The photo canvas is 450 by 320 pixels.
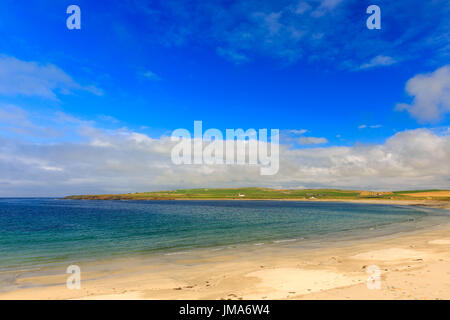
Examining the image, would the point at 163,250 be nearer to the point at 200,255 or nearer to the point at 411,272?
the point at 200,255

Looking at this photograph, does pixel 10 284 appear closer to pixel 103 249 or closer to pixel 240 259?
pixel 103 249

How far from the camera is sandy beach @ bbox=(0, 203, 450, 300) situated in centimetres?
1466

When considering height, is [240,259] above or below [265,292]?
below

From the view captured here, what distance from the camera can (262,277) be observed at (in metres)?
18.4

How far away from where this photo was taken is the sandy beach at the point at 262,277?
14.7 m

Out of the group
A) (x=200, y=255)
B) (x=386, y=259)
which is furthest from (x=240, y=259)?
(x=386, y=259)

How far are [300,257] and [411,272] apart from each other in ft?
31.4

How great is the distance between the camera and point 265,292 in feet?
Result: 48.9
